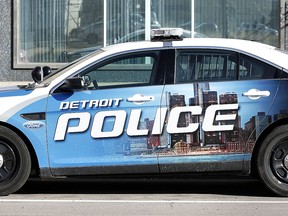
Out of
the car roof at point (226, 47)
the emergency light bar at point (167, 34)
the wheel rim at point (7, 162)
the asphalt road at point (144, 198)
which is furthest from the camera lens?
the emergency light bar at point (167, 34)

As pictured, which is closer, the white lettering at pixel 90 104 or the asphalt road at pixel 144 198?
the asphalt road at pixel 144 198

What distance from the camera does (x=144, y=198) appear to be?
23.7ft

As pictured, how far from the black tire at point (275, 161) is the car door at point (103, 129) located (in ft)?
3.87

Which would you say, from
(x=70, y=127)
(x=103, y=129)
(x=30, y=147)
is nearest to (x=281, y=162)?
(x=103, y=129)

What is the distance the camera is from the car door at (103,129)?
6.93m

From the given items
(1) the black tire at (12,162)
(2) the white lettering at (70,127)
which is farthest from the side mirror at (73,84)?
(1) the black tire at (12,162)

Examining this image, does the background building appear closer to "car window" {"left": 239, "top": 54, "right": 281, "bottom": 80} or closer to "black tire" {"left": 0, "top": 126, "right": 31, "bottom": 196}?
"car window" {"left": 239, "top": 54, "right": 281, "bottom": 80}

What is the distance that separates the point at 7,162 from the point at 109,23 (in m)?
7.10

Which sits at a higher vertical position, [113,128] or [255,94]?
[255,94]

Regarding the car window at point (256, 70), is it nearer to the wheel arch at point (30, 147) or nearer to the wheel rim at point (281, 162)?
the wheel rim at point (281, 162)

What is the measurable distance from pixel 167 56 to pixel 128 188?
1.79 m

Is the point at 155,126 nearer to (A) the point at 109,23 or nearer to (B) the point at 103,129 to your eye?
(B) the point at 103,129

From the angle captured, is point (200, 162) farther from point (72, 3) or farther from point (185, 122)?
point (72, 3)

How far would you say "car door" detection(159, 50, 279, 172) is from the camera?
6.94 m
